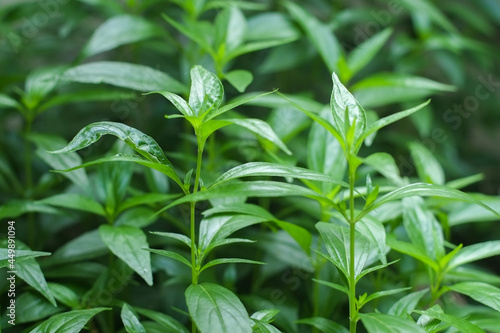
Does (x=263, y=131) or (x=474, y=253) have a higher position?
(x=263, y=131)

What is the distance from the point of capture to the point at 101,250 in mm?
830

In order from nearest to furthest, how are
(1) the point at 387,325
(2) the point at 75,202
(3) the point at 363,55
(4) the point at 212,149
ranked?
(1) the point at 387,325 < (2) the point at 75,202 < (4) the point at 212,149 < (3) the point at 363,55

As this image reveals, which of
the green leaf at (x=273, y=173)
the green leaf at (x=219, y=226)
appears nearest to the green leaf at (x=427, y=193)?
the green leaf at (x=273, y=173)

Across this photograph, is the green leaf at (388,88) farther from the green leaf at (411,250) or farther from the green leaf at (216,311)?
the green leaf at (216,311)

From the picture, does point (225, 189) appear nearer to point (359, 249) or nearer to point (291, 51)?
point (359, 249)

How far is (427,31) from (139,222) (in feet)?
2.76

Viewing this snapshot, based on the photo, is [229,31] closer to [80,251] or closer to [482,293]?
[80,251]

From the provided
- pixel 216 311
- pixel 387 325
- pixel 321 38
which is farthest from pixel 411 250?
pixel 321 38

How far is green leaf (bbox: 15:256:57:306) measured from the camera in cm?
67

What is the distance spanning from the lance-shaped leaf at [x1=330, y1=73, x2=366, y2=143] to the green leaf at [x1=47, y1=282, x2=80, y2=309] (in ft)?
1.38

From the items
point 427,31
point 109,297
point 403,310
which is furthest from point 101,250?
point 427,31

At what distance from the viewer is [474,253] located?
2.37 feet

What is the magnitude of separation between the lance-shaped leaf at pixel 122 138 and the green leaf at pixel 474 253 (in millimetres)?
402

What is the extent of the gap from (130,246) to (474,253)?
45cm
